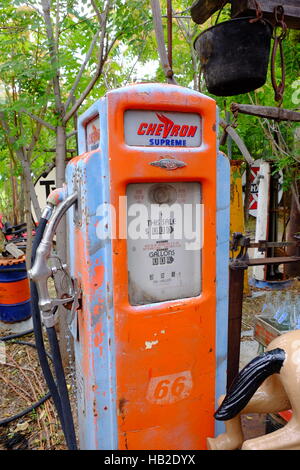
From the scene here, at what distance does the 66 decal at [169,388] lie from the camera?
5.18ft

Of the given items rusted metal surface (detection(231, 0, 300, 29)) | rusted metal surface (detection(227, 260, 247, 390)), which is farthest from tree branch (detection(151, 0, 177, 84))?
rusted metal surface (detection(227, 260, 247, 390))

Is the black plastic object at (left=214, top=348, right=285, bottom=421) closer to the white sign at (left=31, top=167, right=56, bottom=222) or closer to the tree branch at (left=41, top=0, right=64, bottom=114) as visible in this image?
the tree branch at (left=41, top=0, right=64, bottom=114)

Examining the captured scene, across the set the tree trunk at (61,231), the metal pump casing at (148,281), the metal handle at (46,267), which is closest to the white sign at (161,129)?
the metal pump casing at (148,281)

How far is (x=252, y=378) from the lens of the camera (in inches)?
55.4

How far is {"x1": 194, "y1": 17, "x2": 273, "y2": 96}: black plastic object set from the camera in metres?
1.91

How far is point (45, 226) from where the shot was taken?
1604mm

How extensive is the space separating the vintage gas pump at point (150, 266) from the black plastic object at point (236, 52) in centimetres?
57

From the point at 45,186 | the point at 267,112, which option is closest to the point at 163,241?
the point at 267,112

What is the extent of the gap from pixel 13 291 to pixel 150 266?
2.91 meters

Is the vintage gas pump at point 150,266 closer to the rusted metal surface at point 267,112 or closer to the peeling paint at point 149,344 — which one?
the peeling paint at point 149,344

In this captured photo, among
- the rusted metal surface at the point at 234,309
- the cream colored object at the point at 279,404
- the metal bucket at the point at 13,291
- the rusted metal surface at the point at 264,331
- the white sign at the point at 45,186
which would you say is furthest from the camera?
the white sign at the point at 45,186

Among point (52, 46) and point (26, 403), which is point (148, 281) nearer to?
point (26, 403)

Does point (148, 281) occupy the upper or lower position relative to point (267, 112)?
lower
